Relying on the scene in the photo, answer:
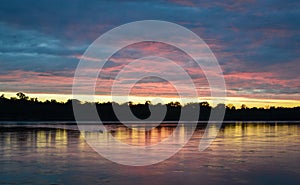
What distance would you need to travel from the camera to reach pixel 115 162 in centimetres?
1734

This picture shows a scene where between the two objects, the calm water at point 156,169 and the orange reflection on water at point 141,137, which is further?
the orange reflection on water at point 141,137

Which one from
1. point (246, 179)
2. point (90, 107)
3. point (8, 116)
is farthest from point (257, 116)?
point (246, 179)

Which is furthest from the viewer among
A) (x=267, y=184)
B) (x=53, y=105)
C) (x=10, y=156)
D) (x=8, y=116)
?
(x=53, y=105)

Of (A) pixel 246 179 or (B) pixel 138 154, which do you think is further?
(B) pixel 138 154

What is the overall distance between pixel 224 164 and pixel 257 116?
144343 mm

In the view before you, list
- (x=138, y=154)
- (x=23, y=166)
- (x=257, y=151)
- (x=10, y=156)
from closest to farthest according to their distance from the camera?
(x=23, y=166), (x=10, y=156), (x=138, y=154), (x=257, y=151)

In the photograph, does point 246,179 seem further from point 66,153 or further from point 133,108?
point 133,108

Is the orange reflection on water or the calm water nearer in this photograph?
the calm water

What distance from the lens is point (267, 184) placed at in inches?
505

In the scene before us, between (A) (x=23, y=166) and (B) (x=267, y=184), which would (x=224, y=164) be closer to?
(B) (x=267, y=184)

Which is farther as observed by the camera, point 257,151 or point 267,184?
point 257,151

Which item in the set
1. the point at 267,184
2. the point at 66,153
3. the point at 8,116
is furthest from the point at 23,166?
the point at 8,116

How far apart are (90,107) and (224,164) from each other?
150m

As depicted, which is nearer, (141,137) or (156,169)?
(156,169)
